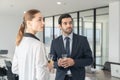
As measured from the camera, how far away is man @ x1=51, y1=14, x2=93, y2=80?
6.86 feet

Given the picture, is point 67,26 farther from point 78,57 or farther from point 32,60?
point 32,60

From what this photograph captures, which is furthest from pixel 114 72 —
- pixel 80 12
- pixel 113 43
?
pixel 80 12

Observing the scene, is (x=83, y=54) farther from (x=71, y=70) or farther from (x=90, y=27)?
(x=90, y=27)

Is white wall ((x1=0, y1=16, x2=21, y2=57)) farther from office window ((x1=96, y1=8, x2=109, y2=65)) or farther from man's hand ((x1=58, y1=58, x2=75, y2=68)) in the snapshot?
man's hand ((x1=58, y1=58, x2=75, y2=68))

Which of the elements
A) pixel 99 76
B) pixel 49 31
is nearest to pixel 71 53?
pixel 99 76

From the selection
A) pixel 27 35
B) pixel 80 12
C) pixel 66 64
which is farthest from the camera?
pixel 80 12

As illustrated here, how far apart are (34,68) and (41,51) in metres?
0.13

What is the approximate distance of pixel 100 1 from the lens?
682 cm

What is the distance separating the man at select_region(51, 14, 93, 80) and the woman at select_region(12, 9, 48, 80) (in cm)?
44

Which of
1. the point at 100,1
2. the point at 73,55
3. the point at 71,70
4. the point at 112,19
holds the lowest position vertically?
the point at 71,70

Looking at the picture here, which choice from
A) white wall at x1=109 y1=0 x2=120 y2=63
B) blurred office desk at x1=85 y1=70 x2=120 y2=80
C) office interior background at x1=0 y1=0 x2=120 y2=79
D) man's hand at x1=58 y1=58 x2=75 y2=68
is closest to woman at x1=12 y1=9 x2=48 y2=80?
man's hand at x1=58 y1=58 x2=75 y2=68

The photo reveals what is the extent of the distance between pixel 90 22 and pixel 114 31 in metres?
1.75

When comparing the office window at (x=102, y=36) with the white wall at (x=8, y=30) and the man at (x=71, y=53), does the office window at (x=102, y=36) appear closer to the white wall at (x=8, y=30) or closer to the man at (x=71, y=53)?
the white wall at (x=8, y=30)

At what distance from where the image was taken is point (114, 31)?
707 centimetres
